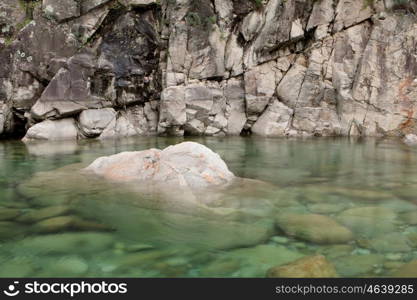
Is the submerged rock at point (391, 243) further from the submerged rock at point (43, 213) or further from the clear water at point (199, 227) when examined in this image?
the submerged rock at point (43, 213)

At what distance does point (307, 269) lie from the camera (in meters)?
3.93

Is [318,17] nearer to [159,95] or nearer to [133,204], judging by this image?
[159,95]

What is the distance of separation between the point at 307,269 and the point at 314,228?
56.3 inches

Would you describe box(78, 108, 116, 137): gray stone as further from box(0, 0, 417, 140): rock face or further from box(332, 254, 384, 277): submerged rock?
box(332, 254, 384, 277): submerged rock

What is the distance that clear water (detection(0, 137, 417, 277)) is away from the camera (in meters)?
4.20

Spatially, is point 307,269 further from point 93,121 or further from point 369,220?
point 93,121

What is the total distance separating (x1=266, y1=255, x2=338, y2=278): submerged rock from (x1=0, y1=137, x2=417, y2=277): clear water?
0.39 feet

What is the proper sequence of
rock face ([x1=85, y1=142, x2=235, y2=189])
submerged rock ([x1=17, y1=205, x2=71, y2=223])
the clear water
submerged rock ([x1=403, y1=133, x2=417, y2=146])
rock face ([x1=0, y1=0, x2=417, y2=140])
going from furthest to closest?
rock face ([x1=0, y1=0, x2=417, y2=140]) → submerged rock ([x1=403, y1=133, x2=417, y2=146]) → rock face ([x1=85, y1=142, x2=235, y2=189]) → submerged rock ([x1=17, y1=205, x2=71, y2=223]) → the clear water

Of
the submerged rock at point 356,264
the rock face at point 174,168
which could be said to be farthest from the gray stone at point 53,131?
the submerged rock at point 356,264

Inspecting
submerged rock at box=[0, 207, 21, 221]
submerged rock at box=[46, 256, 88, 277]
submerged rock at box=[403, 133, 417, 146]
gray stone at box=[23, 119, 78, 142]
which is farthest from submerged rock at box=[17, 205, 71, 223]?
submerged rock at box=[403, 133, 417, 146]

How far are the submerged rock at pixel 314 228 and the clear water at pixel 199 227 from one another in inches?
3.5

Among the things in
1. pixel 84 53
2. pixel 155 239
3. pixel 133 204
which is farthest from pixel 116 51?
pixel 155 239

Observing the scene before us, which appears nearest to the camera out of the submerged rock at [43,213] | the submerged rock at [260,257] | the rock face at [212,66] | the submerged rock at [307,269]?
the submerged rock at [307,269]

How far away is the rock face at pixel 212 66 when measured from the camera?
20891mm
